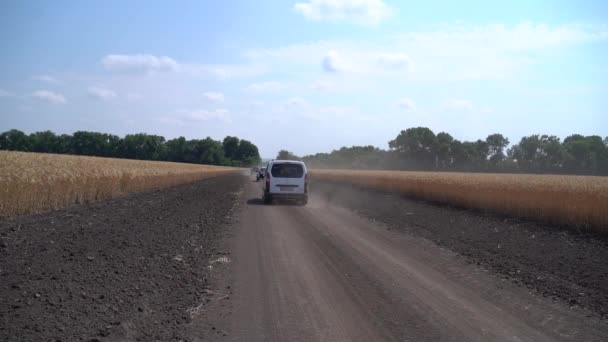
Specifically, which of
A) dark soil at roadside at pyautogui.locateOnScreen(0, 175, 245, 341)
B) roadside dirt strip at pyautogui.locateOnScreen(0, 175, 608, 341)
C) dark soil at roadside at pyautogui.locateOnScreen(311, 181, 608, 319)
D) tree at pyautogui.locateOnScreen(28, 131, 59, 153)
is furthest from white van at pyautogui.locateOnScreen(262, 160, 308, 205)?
tree at pyautogui.locateOnScreen(28, 131, 59, 153)

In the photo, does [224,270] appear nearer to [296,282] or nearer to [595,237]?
[296,282]

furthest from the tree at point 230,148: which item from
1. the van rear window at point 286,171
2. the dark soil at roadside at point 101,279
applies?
the dark soil at roadside at point 101,279

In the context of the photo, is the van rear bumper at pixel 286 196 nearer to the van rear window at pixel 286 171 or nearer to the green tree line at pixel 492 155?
the van rear window at pixel 286 171

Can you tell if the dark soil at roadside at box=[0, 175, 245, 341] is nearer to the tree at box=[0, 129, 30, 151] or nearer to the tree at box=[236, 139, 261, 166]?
the tree at box=[0, 129, 30, 151]

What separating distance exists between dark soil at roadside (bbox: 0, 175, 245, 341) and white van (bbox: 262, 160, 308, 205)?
8341 mm

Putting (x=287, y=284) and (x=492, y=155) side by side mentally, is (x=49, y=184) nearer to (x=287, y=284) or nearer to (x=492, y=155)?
(x=287, y=284)

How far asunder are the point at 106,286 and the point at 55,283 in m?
0.62

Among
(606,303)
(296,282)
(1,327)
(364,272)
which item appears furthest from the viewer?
(364,272)

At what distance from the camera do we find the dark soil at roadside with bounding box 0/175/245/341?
14.0 ft

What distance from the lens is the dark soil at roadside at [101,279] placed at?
4.27m

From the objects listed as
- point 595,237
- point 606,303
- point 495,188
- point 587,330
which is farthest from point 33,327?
point 495,188

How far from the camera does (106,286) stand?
5.55 m

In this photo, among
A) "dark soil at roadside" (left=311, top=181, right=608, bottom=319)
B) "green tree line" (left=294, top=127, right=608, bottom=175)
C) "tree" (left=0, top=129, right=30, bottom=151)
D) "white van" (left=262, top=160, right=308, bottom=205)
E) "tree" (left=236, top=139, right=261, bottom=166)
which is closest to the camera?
"dark soil at roadside" (left=311, top=181, right=608, bottom=319)

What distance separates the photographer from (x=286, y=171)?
19547 millimetres
